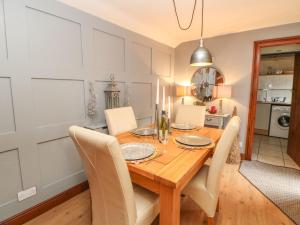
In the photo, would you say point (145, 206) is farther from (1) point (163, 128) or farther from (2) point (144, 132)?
(2) point (144, 132)

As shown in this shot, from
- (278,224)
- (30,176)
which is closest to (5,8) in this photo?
(30,176)

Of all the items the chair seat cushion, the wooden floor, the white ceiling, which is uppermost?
the white ceiling

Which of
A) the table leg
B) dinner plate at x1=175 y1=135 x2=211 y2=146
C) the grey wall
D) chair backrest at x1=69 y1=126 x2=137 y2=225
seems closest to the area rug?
the grey wall

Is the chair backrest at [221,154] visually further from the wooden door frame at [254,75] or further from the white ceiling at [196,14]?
the wooden door frame at [254,75]

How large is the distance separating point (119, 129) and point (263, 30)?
2847 mm

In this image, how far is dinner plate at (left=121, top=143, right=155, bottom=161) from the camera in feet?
4.00

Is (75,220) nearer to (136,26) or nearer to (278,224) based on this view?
(278,224)

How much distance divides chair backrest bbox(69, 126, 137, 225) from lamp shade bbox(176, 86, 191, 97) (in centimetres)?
269

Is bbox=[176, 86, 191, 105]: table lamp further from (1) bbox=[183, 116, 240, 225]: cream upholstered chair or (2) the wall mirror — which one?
(1) bbox=[183, 116, 240, 225]: cream upholstered chair

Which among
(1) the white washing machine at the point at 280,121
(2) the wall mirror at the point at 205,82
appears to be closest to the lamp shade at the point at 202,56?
(2) the wall mirror at the point at 205,82

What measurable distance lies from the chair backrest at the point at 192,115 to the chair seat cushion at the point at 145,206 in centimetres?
143

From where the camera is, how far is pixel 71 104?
195 cm

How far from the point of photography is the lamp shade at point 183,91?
3482mm

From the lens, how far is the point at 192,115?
2516 mm
